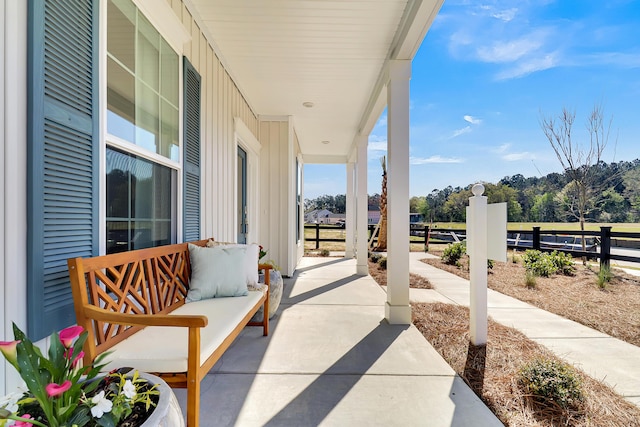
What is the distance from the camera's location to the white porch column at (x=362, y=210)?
575cm

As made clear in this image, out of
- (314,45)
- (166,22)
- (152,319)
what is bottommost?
(152,319)

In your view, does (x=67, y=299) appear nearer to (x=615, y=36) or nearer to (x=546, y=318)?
(x=546, y=318)

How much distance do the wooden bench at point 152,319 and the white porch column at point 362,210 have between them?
3.92 meters

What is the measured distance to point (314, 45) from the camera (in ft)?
10.1

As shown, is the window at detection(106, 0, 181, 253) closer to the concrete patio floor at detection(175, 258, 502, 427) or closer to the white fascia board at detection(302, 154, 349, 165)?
the concrete patio floor at detection(175, 258, 502, 427)

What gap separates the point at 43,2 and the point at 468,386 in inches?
115

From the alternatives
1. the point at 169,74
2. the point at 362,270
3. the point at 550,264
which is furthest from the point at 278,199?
the point at 550,264

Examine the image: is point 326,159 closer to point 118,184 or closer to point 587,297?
point 587,297

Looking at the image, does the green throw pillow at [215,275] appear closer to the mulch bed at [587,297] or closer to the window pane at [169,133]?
the window pane at [169,133]

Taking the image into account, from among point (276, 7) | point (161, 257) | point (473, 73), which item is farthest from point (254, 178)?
point (473, 73)

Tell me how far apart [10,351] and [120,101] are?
1.42m

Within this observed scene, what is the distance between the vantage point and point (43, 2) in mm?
1161

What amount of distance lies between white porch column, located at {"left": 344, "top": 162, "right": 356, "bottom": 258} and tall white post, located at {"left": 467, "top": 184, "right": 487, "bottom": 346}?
570 cm

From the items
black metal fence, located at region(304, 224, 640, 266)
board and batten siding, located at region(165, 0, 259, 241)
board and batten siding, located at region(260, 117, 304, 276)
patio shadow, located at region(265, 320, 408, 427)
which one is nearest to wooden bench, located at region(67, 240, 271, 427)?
patio shadow, located at region(265, 320, 408, 427)
